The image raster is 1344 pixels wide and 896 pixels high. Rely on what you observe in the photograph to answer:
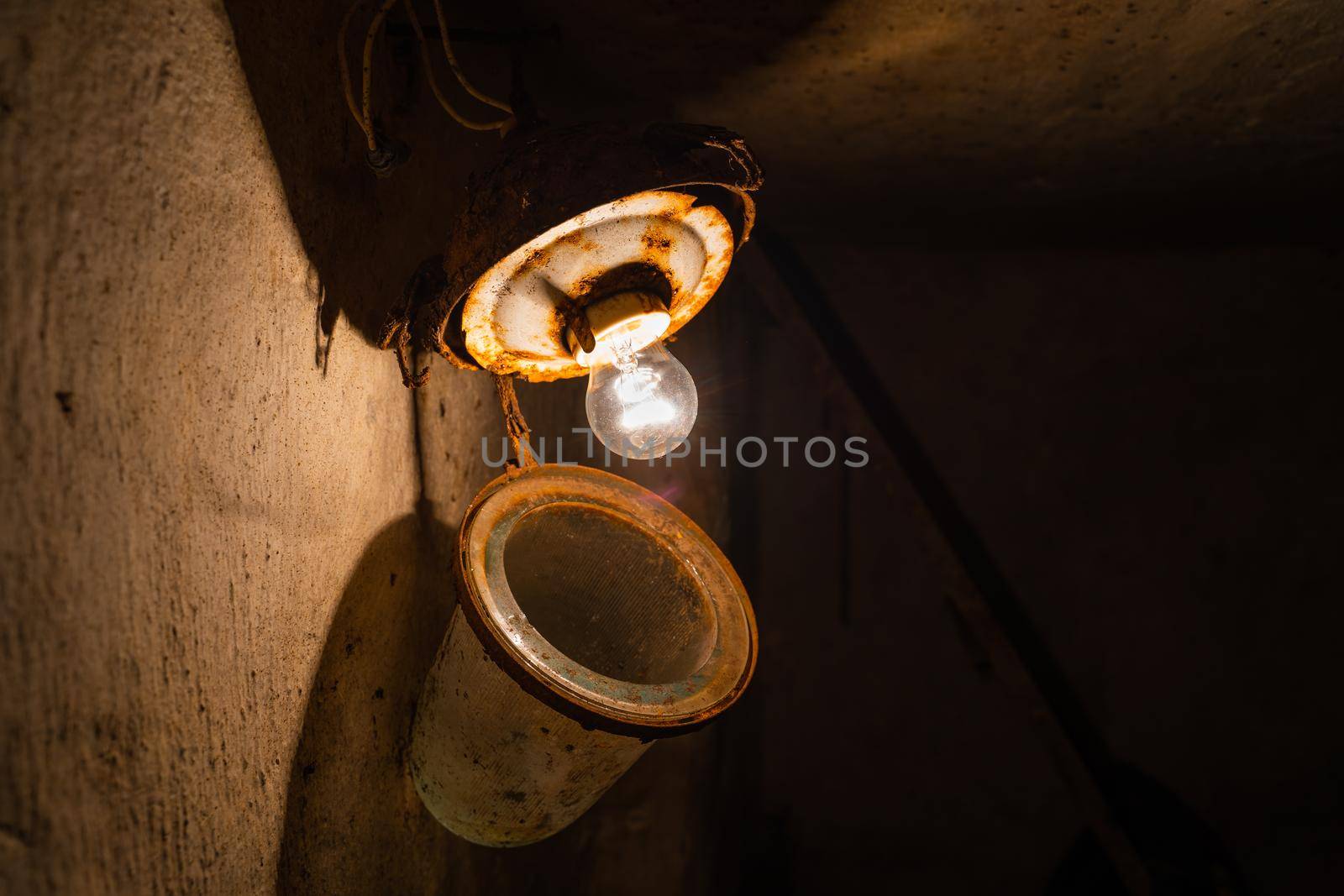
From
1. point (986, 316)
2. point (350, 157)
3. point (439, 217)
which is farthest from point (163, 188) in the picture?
point (986, 316)

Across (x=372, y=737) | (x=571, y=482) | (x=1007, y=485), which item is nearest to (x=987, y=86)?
(x=571, y=482)

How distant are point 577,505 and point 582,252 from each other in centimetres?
66

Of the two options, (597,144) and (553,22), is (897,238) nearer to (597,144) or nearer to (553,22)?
(553,22)

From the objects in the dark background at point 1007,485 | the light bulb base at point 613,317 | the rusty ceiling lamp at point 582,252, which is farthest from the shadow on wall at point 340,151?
the dark background at point 1007,485

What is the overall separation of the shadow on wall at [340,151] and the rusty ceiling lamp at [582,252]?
0.18m

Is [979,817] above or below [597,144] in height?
below

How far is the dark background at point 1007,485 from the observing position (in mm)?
2619

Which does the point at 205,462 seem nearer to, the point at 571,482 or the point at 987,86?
the point at 571,482

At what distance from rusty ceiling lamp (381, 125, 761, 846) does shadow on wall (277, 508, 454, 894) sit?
0.10 m

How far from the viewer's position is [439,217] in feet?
6.10

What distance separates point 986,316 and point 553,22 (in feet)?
10.7

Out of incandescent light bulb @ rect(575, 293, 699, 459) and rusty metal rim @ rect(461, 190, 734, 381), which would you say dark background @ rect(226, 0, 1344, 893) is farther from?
rusty metal rim @ rect(461, 190, 734, 381)

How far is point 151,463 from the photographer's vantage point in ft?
3.19

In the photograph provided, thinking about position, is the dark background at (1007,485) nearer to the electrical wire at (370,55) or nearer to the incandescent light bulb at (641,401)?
the incandescent light bulb at (641,401)
